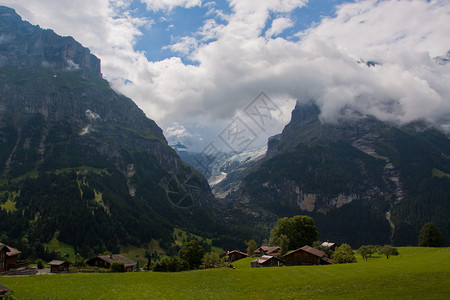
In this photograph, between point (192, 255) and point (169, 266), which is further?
point (192, 255)

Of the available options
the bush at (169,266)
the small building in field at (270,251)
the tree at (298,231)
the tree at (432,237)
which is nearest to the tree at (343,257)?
the small building in field at (270,251)

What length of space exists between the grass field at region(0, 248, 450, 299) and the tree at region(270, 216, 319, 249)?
51.8m

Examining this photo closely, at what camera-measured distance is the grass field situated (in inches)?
1718

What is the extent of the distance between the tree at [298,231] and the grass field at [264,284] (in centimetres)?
5181

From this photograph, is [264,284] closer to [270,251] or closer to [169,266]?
[169,266]

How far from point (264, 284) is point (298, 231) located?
67488 mm

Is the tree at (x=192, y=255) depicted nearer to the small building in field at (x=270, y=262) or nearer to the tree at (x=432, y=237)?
the small building in field at (x=270, y=262)

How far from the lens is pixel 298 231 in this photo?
116 metres

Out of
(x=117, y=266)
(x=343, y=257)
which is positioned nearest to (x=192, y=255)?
(x=117, y=266)

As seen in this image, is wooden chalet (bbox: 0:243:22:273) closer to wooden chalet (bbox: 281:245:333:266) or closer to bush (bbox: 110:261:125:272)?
bush (bbox: 110:261:125:272)

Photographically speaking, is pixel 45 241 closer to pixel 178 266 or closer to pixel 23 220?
pixel 23 220

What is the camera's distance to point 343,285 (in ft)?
155

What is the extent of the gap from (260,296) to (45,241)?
148 metres

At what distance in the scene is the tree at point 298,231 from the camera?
375 feet
